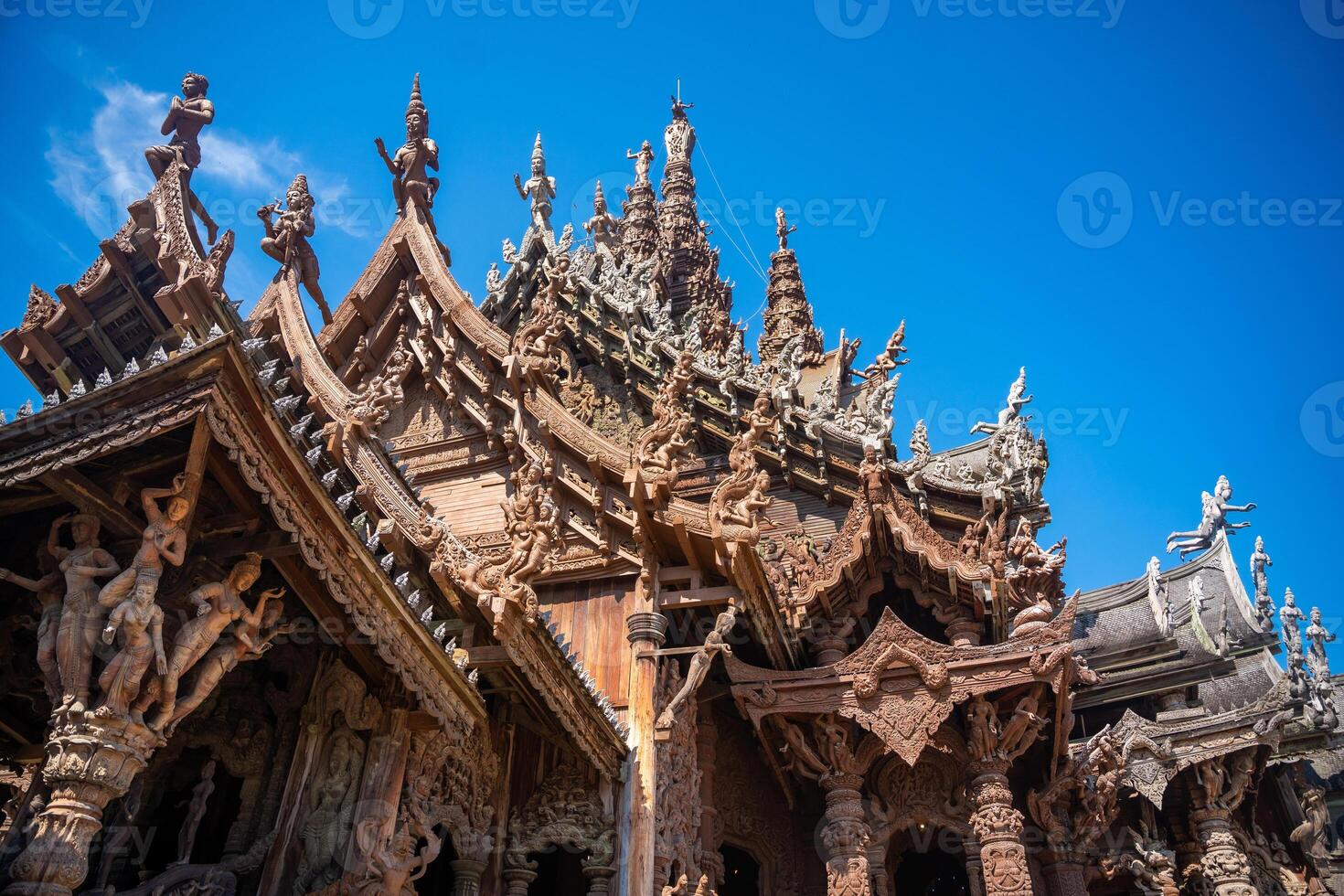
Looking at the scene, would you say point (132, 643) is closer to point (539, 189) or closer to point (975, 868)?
point (975, 868)

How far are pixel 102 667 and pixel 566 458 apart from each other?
573 centimetres

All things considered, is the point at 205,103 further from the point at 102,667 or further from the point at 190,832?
the point at 190,832

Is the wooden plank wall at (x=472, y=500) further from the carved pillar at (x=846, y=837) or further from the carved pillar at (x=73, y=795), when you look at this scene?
the carved pillar at (x=73, y=795)

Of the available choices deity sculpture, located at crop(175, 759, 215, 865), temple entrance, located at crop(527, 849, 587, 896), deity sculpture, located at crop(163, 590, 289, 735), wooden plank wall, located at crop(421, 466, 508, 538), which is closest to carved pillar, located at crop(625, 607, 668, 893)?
temple entrance, located at crop(527, 849, 587, 896)

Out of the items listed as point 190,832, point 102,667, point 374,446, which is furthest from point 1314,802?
point 102,667

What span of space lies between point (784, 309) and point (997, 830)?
48.1 feet

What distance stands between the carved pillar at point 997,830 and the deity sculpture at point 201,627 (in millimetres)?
6077

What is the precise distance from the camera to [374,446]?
27.6 feet

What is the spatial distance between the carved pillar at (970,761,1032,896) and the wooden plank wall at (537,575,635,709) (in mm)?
3017

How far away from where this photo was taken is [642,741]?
319 inches

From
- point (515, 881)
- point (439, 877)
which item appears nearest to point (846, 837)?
point (515, 881)

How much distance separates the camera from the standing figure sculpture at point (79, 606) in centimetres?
447

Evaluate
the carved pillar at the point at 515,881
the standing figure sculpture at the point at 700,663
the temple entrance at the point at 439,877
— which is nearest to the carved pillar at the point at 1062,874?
the standing figure sculpture at the point at 700,663

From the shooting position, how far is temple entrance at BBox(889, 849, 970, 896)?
42.7ft
